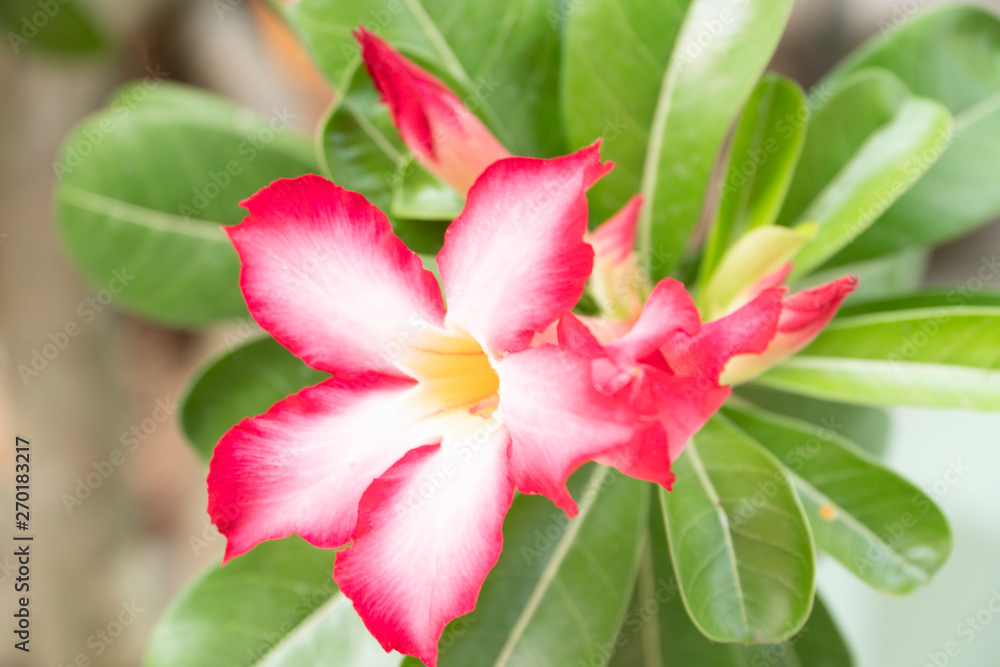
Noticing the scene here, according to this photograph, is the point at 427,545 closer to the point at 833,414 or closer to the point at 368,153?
the point at 368,153

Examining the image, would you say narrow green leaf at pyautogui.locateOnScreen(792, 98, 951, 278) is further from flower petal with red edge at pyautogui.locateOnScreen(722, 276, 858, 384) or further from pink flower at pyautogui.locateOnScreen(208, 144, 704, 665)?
pink flower at pyautogui.locateOnScreen(208, 144, 704, 665)

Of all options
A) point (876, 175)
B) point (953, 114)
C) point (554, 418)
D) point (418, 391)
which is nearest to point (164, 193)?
point (418, 391)

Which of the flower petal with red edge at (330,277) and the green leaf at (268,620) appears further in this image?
the green leaf at (268,620)

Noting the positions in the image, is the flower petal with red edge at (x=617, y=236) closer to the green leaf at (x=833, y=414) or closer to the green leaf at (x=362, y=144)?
the green leaf at (x=362, y=144)

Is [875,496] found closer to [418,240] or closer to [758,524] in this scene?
[758,524]

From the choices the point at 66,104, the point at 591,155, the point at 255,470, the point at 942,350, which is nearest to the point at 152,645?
the point at 255,470

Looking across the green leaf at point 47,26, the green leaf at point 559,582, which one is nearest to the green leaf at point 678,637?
the green leaf at point 559,582
